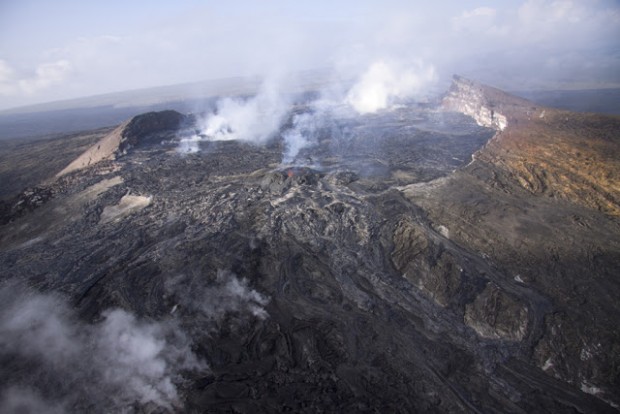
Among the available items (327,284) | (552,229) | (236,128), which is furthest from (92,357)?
(236,128)

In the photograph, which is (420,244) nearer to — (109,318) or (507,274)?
(507,274)

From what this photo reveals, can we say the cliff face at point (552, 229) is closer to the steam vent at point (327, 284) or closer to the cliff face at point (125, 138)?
the steam vent at point (327, 284)

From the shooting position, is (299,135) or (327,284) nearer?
Result: (327,284)

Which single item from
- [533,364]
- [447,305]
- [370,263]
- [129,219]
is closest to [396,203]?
[370,263]

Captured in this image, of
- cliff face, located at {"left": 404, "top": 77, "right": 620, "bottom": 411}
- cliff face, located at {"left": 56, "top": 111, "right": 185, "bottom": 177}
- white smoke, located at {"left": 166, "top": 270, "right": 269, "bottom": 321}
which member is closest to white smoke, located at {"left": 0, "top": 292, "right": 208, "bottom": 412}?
white smoke, located at {"left": 166, "top": 270, "right": 269, "bottom": 321}

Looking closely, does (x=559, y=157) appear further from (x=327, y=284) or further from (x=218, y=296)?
(x=218, y=296)

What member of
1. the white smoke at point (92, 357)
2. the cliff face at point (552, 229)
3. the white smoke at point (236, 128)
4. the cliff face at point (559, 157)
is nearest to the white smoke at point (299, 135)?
the white smoke at point (236, 128)
